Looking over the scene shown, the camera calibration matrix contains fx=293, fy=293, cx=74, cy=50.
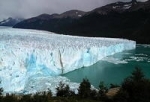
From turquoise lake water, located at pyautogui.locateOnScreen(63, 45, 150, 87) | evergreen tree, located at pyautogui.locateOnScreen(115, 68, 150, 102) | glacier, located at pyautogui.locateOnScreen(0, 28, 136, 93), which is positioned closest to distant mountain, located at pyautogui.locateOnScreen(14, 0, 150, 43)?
turquoise lake water, located at pyautogui.locateOnScreen(63, 45, 150, 87)

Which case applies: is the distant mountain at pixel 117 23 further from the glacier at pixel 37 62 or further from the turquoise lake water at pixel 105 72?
the glacier at pixel 37 62

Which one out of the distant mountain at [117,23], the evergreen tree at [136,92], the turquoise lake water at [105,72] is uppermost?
the distant mountain at [117,23]

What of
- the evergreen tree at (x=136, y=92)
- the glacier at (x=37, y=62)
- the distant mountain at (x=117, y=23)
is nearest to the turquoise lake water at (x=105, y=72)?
the glacier at (x=37, y=62)

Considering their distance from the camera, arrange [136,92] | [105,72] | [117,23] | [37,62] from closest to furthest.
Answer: [136,92]
[37,62]
[105,72]
[117,23]

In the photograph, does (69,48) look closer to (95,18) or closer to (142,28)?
(142,28)

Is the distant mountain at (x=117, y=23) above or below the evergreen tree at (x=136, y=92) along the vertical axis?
above

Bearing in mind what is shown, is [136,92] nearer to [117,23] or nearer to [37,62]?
[37,62]

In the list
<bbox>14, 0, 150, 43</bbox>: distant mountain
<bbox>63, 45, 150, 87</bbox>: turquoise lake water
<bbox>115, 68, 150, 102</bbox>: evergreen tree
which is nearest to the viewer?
<bbox>115, 68, 150, 102</bbox>: evergreen tree

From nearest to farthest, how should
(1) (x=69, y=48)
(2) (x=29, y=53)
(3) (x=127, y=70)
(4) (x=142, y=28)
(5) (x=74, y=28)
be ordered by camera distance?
(2) (x=29, y=53) → (1) (x=69, y=48) → (3) (x=127, y=70) → (4) (x=142, y=28) → (5) (x=74, y=28)

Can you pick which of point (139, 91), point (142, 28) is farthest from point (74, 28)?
point (139, 91)

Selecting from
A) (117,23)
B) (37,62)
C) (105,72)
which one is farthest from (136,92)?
(117,23)

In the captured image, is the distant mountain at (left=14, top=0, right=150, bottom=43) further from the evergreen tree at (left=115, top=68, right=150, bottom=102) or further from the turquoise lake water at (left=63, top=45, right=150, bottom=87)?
the evergreen tree at (left=115, top=68, right=150, bottom=102)
